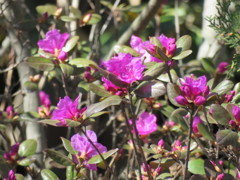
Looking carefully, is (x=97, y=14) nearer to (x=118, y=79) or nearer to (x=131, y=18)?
(x=131, y=18)

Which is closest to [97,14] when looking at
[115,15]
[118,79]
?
[115,15]

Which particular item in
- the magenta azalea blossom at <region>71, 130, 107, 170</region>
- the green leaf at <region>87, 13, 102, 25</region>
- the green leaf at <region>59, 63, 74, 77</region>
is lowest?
the magenta azalea blossom at <region>71, 130, 107, 170</region>

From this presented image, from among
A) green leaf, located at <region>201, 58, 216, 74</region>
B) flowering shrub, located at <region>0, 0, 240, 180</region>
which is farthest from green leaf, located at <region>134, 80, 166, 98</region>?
green leaf, located at <region>201, 58, 216, 74</region>

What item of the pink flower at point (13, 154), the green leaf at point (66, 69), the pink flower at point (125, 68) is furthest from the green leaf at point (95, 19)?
the pink flower at point (125, 68)

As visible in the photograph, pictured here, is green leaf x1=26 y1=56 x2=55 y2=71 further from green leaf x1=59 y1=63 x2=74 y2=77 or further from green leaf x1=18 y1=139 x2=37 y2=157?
green leaf x1=18 y1=139 x2=37 y2=157

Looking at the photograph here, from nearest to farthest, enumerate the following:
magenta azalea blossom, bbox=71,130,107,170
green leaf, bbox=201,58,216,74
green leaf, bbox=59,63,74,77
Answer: magenta azalea blossom, bbox=71,130,107,170 < green leaf, bbox=59,63,74,77 < green leaf, bbox=201,58,216,74

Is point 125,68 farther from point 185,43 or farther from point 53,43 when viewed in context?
point 53,43

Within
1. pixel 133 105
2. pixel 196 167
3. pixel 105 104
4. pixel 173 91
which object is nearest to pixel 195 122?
pixel 196 167
